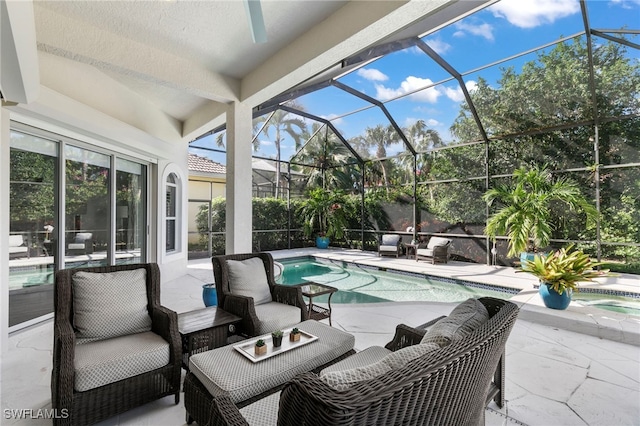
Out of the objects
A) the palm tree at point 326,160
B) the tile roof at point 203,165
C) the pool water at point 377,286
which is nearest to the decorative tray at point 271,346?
the pool water at point 377,286

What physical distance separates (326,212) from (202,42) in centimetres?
796

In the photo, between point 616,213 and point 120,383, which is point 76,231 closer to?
point 120,383

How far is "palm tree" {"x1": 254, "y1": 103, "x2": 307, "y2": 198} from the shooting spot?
9852mm

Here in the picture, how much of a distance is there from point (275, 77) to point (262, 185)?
301 inches

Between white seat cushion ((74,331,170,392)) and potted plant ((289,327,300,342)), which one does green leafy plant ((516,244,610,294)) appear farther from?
white seat cushion ((74,331,170,392))

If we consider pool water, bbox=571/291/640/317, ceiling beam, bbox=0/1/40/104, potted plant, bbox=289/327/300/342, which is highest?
ceiling beam, bbox=0/1/40/104

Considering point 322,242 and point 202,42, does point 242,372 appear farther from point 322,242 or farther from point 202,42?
point 322,242

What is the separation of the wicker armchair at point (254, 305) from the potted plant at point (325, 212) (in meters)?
7.50

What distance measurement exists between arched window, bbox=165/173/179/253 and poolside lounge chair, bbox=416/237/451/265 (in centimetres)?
641

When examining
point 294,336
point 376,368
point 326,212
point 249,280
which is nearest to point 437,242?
point 326,212

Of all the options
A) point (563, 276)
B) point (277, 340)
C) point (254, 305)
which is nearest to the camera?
point (277, 340)

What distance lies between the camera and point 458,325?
1420 mm

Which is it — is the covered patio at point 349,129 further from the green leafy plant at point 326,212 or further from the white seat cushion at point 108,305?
the green leafy plant at point 326,212

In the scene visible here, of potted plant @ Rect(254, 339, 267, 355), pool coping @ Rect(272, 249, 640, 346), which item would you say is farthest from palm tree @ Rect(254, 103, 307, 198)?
potted plant @ Rect(254, 339, 267, 355)
